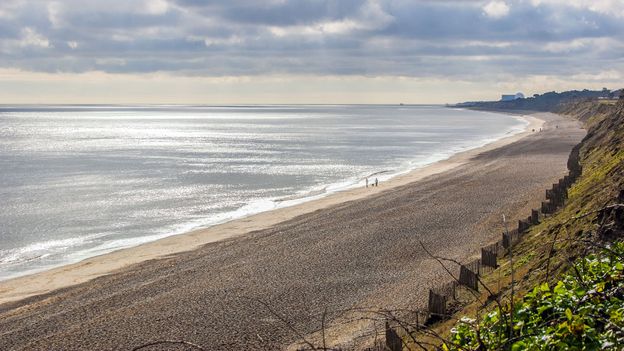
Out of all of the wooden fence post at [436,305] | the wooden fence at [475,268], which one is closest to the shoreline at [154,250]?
the wooden fence at [475,268]

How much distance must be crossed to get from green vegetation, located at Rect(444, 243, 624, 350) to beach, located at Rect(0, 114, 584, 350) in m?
7.12

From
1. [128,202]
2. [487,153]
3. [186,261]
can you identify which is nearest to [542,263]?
[186,261]

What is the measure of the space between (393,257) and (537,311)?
2452 cm

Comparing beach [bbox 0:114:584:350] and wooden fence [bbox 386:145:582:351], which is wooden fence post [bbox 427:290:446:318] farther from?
beach [bbox 0:114:584:350]

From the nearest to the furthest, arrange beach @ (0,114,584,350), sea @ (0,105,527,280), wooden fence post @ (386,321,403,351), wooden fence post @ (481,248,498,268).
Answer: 1. wooden fence post @ (386,321,403,351)
2. beach @ (0,114,584,350)
3. wooden fence post @ (481,248,498,268)
4. sea @ (0,105,527,280)

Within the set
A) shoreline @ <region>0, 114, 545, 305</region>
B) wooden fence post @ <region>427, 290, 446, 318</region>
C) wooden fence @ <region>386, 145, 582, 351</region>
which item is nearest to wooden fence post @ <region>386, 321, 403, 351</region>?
wooden fence @ <region>386, 145, 582, 351</region>

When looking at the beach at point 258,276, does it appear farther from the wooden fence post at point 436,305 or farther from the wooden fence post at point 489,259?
the wooden fence post at point 436,305

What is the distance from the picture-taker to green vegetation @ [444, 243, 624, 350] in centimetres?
750

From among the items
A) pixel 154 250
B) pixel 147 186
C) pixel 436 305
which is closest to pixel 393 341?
pixel 436 305

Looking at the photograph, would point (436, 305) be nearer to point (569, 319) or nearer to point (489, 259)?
point (489, 259)

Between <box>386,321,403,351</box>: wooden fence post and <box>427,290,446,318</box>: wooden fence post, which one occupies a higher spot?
<box>386,321,403,351</box>: wooden fence post

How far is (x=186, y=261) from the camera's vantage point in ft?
117

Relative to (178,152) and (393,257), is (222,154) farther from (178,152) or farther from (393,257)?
(393,257)

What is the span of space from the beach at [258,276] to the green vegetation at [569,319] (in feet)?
23.3
